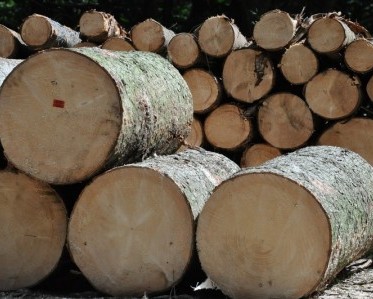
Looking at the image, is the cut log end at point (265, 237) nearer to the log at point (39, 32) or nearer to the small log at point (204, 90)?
the small log at point (204, 90)

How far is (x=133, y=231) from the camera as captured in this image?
381 centimetres

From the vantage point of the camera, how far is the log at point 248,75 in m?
6.02

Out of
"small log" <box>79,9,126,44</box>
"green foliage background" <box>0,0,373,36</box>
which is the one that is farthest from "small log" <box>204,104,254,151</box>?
"green foliage background" <box>0,0,373,36</box>

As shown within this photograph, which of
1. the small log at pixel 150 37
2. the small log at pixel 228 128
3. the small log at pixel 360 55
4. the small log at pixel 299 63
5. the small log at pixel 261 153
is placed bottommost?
the small log at pixel 261 153

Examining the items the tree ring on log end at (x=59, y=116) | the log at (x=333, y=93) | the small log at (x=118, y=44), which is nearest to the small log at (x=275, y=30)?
the log at (x=333, y=93)

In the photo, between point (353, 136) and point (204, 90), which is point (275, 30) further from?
point (353, 136)

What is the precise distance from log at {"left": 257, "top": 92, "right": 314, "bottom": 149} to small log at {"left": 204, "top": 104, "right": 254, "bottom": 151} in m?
0.12


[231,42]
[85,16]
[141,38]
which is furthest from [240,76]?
[85,16]

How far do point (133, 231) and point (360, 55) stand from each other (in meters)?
2.75

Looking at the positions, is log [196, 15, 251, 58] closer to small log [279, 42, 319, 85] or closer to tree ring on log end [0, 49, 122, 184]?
small log [279, 42, 319, 85]

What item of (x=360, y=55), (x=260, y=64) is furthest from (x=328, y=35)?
(x=260, y=64)

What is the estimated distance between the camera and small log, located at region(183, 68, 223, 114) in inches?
242

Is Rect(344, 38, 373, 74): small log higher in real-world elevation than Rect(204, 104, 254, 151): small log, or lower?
higher

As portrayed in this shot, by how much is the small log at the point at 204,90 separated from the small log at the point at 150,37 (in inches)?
15.7
